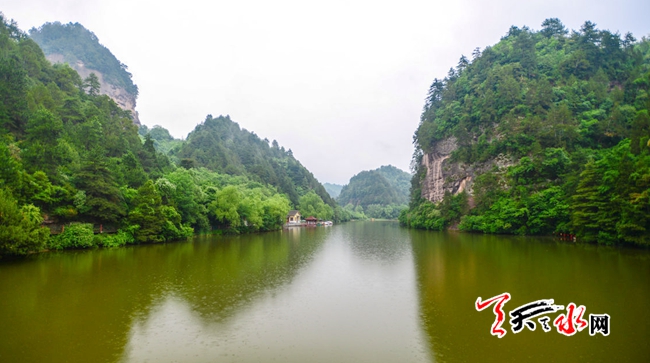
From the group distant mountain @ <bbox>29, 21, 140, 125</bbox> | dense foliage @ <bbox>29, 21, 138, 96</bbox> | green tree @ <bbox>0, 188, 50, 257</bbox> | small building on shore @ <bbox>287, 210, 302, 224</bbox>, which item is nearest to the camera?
green tree @ <bbox>0, 188, 50, 257</bbox>

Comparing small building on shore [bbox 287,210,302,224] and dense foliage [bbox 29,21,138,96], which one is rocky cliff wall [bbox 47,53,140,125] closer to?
dense foliage [bbox 29,21,138,96]

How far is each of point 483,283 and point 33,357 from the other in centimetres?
1501

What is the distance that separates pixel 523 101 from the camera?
168 ft

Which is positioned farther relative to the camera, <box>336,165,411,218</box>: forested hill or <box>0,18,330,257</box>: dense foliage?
<box>336,165,411,218</box>: forested hill

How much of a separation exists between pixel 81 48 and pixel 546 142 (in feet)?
387

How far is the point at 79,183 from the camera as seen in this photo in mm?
27453

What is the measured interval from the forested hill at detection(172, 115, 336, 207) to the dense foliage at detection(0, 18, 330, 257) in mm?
17604

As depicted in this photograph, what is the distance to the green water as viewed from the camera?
26.2ft

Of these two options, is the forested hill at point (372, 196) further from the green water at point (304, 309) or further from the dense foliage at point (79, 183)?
the green water at point (304, 309)

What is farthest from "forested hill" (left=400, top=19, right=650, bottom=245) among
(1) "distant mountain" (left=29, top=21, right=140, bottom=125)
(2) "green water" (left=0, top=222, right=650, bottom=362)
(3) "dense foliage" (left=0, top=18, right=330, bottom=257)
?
(1) "distant mountain" (left=29, top=21, right=140, bottom=125)

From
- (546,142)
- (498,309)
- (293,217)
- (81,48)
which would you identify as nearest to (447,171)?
(546,142)

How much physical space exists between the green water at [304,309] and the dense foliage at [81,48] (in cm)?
10012

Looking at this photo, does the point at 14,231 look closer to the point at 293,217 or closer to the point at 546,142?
the point at 546,142

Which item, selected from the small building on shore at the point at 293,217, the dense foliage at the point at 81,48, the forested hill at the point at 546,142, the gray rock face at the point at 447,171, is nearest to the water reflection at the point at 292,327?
the forested hill at the point at 546,142
